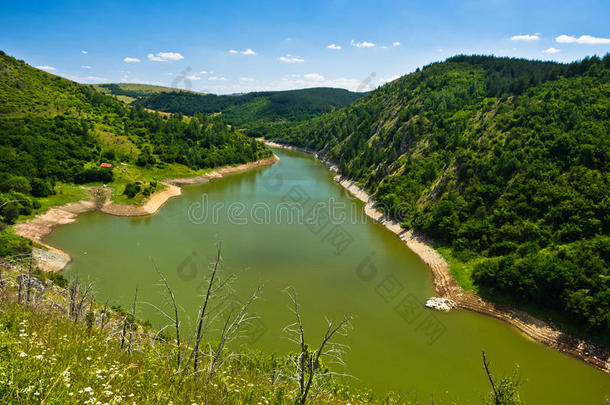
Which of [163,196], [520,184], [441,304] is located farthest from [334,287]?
[163,196]

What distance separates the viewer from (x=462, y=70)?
325 ft

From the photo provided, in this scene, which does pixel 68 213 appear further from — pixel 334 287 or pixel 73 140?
pixel 334 287

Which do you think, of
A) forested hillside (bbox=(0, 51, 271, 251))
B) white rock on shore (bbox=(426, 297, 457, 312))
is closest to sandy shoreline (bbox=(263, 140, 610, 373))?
white rock on shore (bbox=(426, 297, 457, 312))

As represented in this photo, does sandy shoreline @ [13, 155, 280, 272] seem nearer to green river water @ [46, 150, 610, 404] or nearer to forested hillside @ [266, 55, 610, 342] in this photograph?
green river water @ [46, 150, 610, 404]

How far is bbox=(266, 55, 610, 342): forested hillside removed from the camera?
989 inches

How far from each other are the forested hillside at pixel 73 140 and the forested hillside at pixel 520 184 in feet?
130

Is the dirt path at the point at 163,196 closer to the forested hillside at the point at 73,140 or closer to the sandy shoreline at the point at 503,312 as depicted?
the forested hillside at the point at 73,140

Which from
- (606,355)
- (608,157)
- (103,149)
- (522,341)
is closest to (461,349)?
(522,341)

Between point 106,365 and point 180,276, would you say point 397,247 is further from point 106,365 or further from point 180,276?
point 106,365

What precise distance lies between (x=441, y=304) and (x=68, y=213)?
4577cm

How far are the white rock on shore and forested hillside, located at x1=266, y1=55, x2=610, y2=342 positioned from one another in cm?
317

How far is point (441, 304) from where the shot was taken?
27156mm

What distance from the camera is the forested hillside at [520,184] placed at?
A: 2511 cm

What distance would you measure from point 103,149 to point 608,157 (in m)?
77.5
